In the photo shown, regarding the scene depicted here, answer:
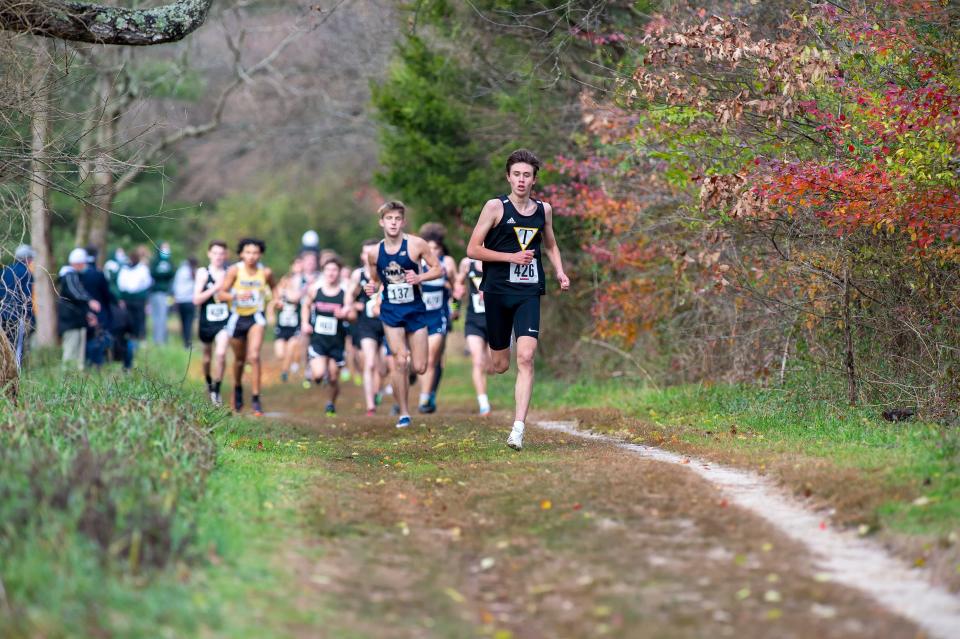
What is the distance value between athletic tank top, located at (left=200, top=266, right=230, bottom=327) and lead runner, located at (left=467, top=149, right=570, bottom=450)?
18.9ft

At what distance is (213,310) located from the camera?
15328 millimetres

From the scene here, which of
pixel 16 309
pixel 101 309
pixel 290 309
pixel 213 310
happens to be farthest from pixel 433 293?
pixel 290 309

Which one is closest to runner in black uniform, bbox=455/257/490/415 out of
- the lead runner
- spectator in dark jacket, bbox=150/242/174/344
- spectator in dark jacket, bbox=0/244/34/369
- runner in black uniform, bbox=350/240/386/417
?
runner in black uniform, bbox=350/240/386/417

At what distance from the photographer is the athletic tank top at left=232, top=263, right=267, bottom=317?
15125 millimetres

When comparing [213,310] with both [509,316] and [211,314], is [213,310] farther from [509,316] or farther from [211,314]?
[509,316]

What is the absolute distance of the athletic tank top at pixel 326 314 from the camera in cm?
1691

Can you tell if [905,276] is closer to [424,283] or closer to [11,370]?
[424,283]

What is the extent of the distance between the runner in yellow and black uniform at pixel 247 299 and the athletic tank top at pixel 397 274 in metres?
2.81

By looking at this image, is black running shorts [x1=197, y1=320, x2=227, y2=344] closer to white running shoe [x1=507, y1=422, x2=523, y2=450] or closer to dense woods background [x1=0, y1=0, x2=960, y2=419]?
dense woods background [x1=0, y1=0, x2=960, y2=419]

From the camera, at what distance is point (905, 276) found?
A: 1085 cm

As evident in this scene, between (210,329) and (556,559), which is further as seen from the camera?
(210,329)

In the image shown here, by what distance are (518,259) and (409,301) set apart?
2.96 m

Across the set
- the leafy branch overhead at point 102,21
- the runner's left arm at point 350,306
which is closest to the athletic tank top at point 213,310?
the runner's left arm at point 350,306

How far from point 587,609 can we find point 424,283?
8404 millimetres
